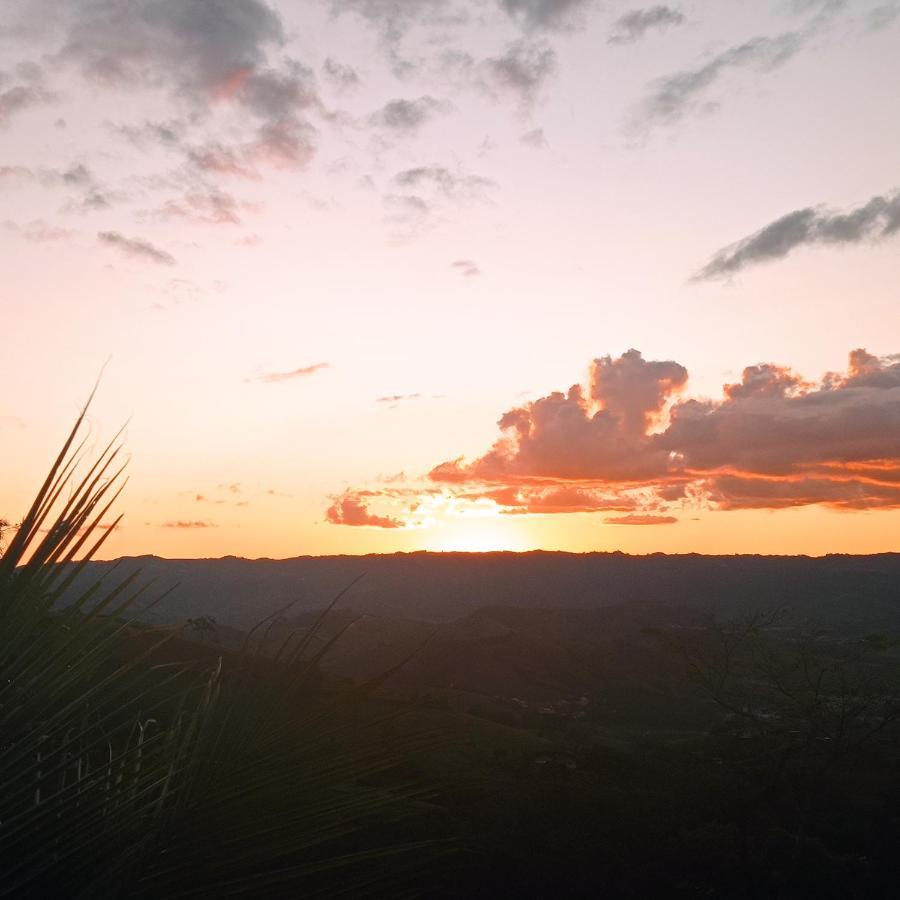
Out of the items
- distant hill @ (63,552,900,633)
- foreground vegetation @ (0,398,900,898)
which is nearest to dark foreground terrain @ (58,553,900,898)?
foreground vegetation @ (0,398,900,898)

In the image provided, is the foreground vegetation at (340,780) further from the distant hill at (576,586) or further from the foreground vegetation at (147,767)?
the distant hill at (576,586)

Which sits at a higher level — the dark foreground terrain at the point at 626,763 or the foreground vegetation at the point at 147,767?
the foreground vegetation at the point at 147,767

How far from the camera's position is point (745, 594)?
169 metres

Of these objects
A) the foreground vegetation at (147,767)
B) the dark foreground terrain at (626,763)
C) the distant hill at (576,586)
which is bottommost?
the dark foreground terrain at (626,763)

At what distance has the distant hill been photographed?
166 meters

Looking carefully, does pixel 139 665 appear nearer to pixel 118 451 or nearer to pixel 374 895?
pixel 118 451

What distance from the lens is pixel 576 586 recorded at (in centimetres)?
18788

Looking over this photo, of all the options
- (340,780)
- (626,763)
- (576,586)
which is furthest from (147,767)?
(576,586)

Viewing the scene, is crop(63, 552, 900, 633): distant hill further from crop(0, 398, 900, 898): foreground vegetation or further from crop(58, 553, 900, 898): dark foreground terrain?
crop(0, 398, 900, 898): foreground vegetation

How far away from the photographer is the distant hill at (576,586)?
166 meters

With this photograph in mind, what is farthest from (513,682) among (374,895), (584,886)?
(374,895)

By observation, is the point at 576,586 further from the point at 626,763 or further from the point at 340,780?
the point at 340,780

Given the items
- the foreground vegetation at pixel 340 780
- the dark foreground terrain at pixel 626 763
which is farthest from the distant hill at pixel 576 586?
the foreground vegetation at pixel 340 780

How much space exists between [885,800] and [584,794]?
12.2 meters
